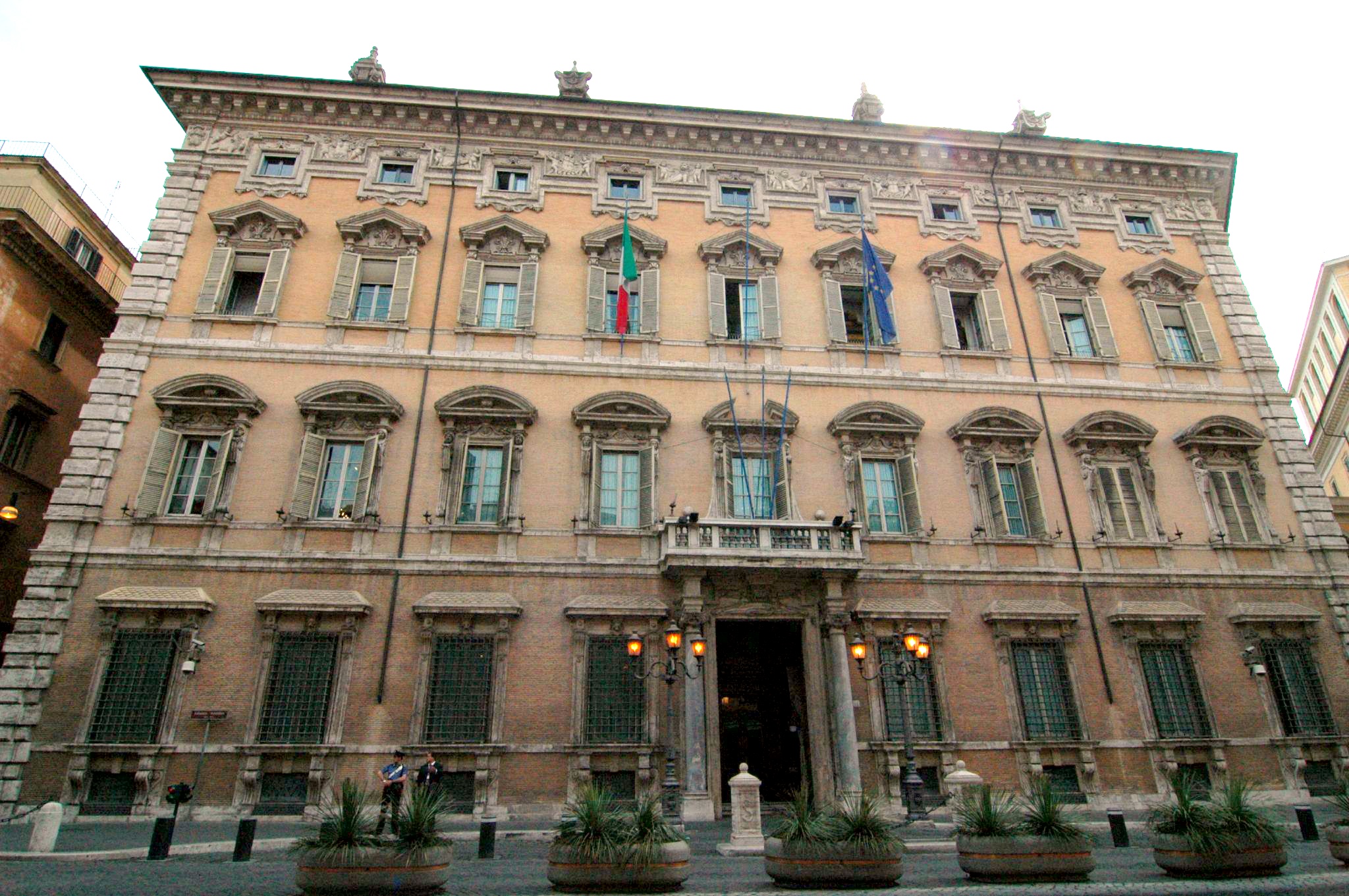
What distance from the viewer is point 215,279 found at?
19719 millimetres

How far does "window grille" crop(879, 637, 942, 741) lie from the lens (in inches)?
675

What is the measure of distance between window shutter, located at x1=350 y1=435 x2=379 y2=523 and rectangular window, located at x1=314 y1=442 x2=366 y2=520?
0.17 feet

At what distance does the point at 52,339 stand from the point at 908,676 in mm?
25301

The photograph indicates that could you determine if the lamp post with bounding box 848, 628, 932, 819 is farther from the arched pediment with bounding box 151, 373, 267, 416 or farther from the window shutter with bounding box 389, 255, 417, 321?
the arched pediment with bounding box 151, 373, 267, 416

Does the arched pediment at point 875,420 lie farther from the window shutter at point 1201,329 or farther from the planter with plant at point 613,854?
the planter with plant at point 613,854

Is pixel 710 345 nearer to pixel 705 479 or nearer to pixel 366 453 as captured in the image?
pixel 705 479

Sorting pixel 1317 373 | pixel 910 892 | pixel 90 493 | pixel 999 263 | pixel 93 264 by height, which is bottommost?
pixel 910 892

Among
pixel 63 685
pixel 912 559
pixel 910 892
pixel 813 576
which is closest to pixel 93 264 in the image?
pixel 63 685

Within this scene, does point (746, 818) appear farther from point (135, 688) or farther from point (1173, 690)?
point (135, 688)

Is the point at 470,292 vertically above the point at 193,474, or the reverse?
the point at 470,292

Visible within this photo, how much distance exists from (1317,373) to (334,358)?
54187mm

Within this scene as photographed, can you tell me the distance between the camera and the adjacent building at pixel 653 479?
1608cm

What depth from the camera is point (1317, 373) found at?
46.6 m

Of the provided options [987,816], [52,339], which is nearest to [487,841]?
[987,816]
